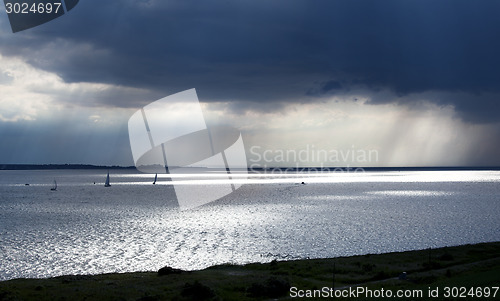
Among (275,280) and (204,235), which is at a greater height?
(275,280)

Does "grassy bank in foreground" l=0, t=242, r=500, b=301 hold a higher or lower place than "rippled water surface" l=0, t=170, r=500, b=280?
higher

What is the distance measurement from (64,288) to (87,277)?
532 centimetres

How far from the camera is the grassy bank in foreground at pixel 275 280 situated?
31.0m

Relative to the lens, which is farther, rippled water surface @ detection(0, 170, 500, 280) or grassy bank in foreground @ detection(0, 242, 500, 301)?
rippled water surface @ detection(0, 170, 500, 280)

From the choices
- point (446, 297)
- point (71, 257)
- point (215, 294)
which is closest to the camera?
point (446, 297)

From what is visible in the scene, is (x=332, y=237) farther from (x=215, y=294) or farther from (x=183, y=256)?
(x=215, y=294)

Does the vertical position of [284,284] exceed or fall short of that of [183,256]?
it exceeds it

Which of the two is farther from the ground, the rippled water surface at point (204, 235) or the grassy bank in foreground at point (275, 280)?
the grassy bank in foreground at point (275, 280)

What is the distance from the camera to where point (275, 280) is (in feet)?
109

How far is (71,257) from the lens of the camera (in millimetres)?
55344

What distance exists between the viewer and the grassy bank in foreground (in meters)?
31.0

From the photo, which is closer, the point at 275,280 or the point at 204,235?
the point at 275,280

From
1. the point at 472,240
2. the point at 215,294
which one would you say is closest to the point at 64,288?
the point at 215,294

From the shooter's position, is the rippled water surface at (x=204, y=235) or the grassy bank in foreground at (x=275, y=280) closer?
the grassy bank in foreground at (x=275, y=280)
